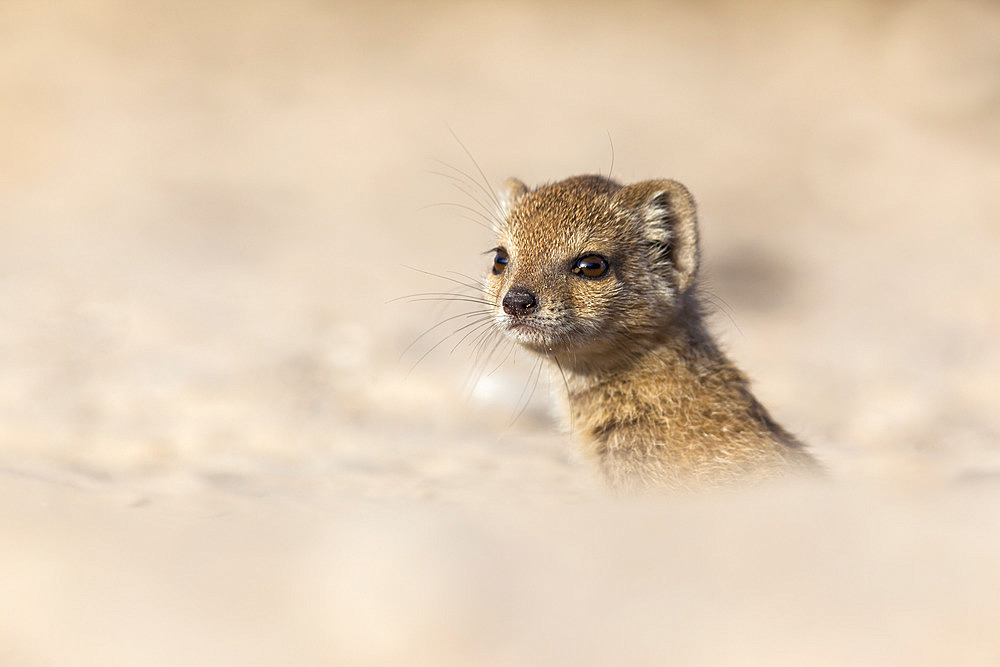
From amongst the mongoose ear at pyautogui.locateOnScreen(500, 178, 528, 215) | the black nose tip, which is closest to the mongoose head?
the black nose tip

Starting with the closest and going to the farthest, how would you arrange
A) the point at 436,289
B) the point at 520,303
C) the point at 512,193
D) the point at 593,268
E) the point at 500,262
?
the point at 520,303 < the point at 593,268 < the point at 500,262 < the point at 512,193 < the point at 436,289

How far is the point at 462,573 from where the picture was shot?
3.16 m

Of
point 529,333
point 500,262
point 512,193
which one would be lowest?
point 529,333

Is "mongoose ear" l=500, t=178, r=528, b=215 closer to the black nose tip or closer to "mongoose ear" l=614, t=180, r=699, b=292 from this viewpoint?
"mongoose ear" l=614, t=180, r=699, b=292

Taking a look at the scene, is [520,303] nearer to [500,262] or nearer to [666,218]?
[500,262]

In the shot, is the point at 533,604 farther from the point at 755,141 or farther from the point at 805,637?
the point at 755,141

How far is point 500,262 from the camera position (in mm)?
5227

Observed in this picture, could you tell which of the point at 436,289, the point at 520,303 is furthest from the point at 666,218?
the point at 436,289

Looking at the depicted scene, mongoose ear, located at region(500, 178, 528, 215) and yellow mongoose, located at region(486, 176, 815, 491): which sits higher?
mongoose ear, located at region(500, 178, 528, 215)

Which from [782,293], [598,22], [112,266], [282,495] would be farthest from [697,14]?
[282,495]

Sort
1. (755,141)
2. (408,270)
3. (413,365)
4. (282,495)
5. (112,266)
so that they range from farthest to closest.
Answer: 1. (755,141)
2. (408,270)
3. (112,266)
4. (413,365)
5. (282,495)

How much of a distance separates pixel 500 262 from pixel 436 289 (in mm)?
5258

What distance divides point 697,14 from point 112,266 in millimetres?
7428

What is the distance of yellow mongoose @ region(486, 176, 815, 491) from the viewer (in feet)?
15.5
